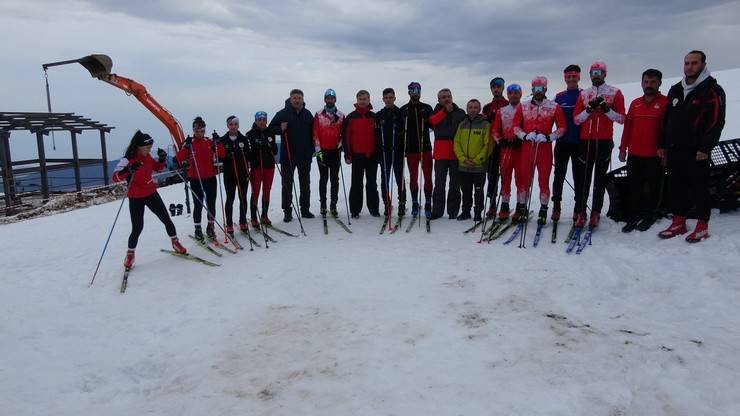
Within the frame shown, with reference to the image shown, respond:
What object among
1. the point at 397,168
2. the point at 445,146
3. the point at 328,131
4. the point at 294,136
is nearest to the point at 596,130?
the point at 445,146

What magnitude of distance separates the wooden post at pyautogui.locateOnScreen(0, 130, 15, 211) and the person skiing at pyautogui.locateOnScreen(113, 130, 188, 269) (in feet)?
45.8

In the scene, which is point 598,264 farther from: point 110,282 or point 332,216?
point 110,282

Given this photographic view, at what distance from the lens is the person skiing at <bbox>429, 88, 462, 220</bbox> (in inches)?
299

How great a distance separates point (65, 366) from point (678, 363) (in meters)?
5.14

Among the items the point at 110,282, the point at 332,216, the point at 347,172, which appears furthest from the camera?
the point at 347,172

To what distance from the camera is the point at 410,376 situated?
3455 millimetres

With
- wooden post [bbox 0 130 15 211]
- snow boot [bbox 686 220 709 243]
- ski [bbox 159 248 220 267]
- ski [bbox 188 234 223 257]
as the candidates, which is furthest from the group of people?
wooden post [bbox 0 130 15 211]

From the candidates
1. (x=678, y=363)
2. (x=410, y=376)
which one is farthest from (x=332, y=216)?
(x=678, y=363)

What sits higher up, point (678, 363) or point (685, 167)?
point (685, 167)

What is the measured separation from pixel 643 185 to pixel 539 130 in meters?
1.66

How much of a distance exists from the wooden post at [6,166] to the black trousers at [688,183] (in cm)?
2010

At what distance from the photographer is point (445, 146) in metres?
7.75

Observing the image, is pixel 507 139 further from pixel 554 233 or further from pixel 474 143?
pixel 554 233

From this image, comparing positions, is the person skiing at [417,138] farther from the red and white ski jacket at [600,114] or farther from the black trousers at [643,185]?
the black trousers at [643,185]
